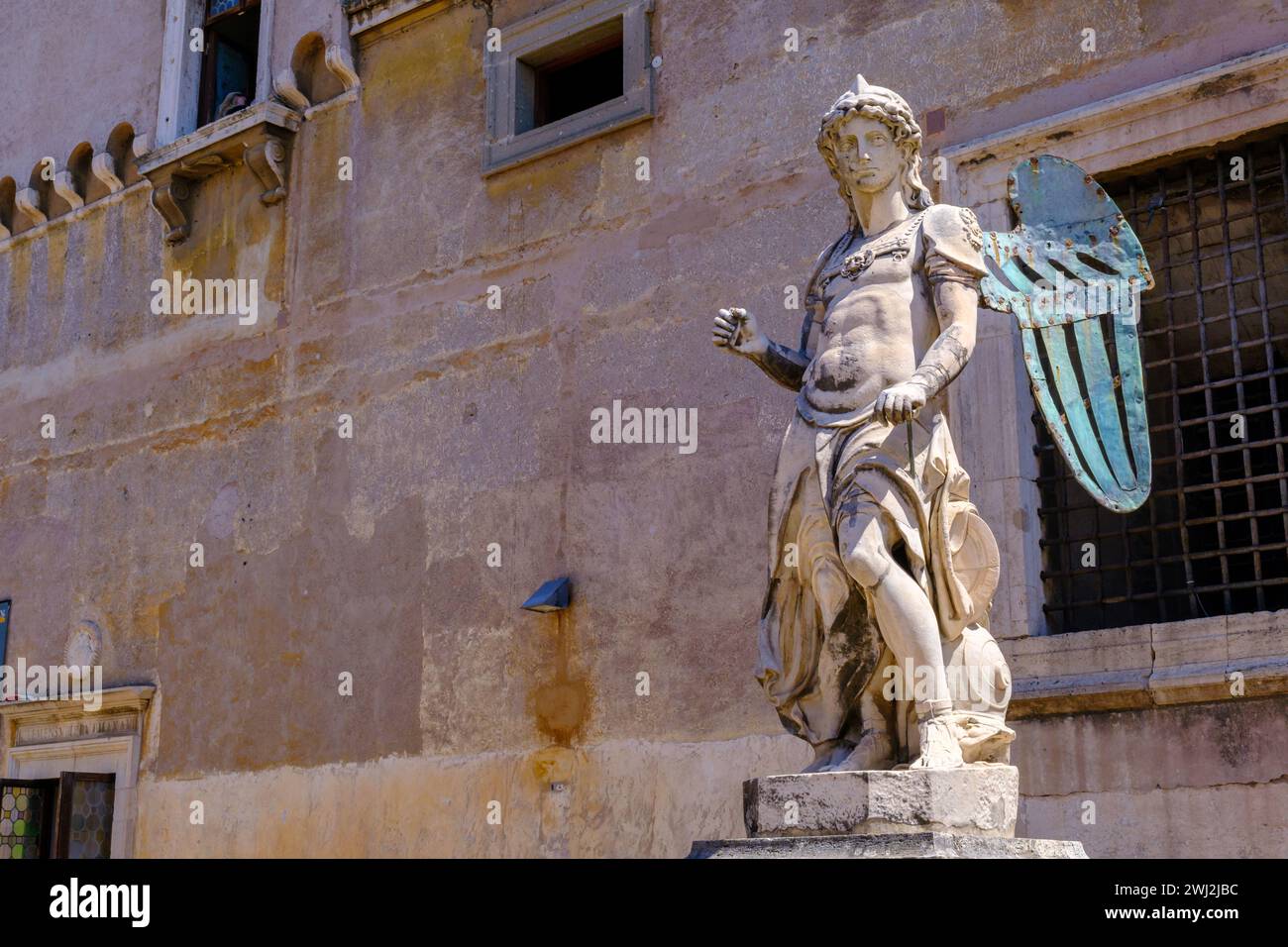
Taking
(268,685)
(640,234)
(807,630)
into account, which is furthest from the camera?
(268,685)

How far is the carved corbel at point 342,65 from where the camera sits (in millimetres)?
12445

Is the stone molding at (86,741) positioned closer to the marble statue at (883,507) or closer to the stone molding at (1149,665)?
the stone molding at (1149,665)

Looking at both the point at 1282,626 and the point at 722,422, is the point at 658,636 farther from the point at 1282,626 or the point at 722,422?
the point at 1282,626

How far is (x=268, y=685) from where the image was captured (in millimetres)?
11820

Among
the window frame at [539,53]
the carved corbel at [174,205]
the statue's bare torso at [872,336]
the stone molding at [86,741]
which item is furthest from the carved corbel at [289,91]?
the statue's bare torso at [872,336]

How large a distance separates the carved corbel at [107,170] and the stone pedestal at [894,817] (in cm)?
1027

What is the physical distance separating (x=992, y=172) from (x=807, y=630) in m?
3.77

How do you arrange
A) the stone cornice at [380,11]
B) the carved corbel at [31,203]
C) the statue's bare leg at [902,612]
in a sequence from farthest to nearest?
the carved corbel at [31,203] < the stone cornice at [380,11] < the statue's bare leg at [902,612]

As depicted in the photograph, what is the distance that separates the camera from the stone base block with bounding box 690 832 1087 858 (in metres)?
4.95

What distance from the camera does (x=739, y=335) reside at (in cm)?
618

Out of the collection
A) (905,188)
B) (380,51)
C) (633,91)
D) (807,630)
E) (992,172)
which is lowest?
(807,630)

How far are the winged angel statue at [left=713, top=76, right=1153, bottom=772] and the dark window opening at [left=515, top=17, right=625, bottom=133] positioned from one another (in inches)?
209

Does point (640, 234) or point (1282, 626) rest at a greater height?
point (640, 234)
